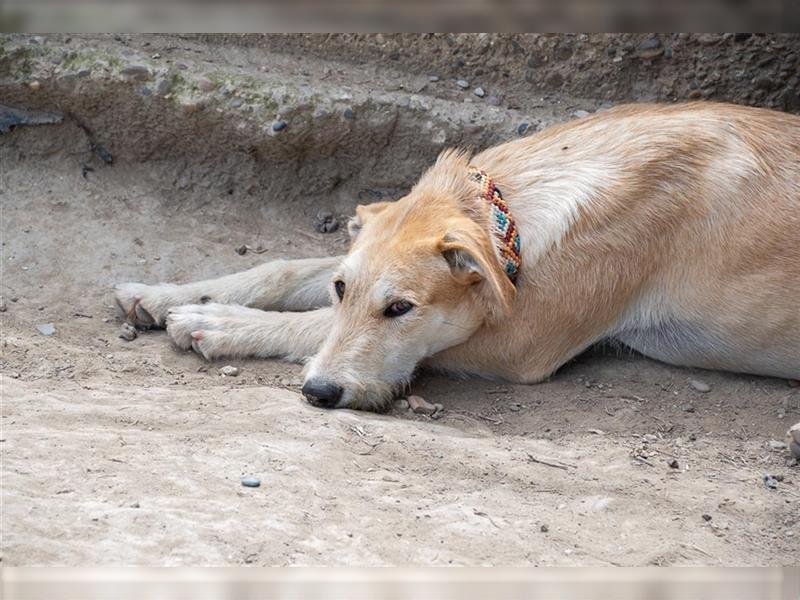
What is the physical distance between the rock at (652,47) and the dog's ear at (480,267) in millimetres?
2924

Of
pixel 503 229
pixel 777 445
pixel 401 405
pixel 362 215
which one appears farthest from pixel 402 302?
pixel 777 445

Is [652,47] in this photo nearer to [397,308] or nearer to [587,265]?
[587,265]

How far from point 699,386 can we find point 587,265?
0.97m

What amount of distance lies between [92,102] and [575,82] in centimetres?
365

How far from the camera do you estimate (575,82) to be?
788cm

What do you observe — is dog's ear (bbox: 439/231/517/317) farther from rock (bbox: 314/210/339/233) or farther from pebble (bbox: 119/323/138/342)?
rock (bbox: 314/210/339/233)

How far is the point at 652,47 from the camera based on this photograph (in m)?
7.66

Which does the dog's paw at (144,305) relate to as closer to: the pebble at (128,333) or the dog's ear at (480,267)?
the pebble at (128,333)

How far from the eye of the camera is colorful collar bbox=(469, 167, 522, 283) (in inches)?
223

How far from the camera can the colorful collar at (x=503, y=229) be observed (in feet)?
18.6

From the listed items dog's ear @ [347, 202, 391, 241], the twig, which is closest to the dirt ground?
the twig

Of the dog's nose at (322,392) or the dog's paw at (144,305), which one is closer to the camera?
the dog's nose at (322,392)

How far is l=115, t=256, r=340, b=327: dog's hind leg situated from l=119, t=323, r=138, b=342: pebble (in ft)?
0.43

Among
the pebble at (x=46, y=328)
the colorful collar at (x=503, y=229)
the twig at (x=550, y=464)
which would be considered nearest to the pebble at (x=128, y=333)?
the pebble at (x=46, y=328)
